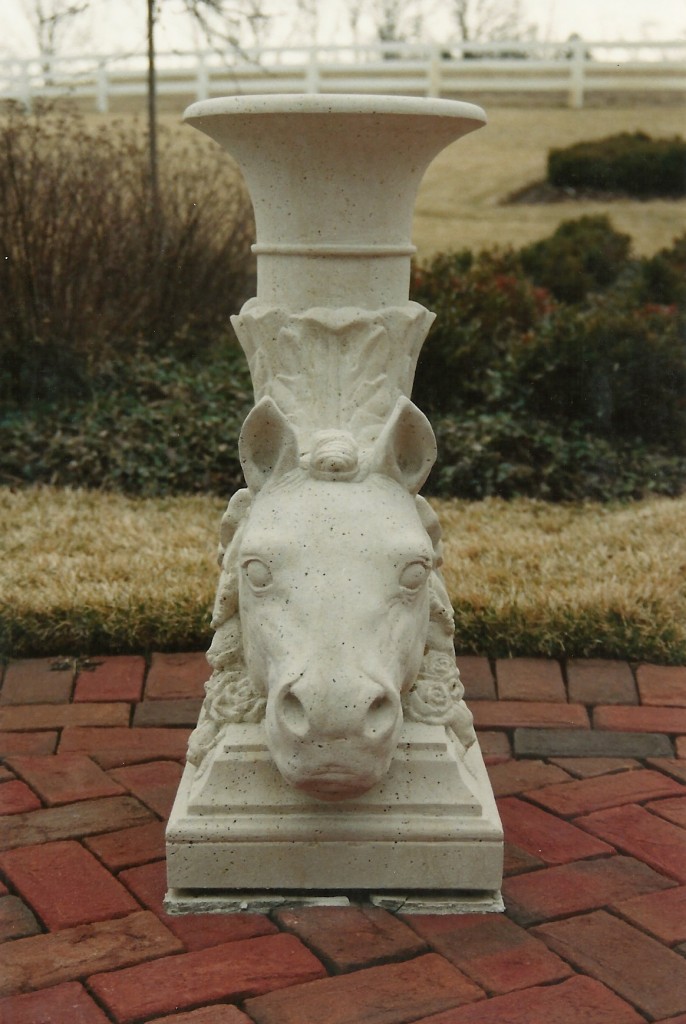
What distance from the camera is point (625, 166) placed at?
1177 centimetres

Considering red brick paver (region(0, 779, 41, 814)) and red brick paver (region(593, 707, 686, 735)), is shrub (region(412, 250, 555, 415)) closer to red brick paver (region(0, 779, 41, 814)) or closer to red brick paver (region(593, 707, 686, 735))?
red brick paver (region(593, 707, 686, 735))

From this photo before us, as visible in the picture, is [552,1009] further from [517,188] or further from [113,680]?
[517,188]

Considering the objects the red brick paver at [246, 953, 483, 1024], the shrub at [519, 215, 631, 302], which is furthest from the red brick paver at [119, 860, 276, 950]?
the shrub at [519, 215, 631, 302]

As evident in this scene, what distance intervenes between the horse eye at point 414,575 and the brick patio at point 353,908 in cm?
79

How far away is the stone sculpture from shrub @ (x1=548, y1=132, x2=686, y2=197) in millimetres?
9130

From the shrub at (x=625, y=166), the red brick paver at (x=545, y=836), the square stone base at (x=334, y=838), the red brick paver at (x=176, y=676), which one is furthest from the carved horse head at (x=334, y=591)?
the shrub at (x=625, y=166)

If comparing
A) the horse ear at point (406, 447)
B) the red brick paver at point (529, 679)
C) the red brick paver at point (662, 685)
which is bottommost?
the red brick paver at point (529, 679)

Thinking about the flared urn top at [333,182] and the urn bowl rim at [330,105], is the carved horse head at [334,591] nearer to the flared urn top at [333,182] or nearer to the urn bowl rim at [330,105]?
the flared urn top at [333,182]

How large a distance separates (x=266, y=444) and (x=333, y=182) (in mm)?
706

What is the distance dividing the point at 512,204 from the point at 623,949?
32.4 feet

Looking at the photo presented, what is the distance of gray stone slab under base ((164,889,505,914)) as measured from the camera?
2.89 meters

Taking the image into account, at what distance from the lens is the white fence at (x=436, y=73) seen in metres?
11.4

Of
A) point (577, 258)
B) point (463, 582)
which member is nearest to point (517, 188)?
point (577, 258)

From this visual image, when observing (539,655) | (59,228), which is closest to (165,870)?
(539,655)
